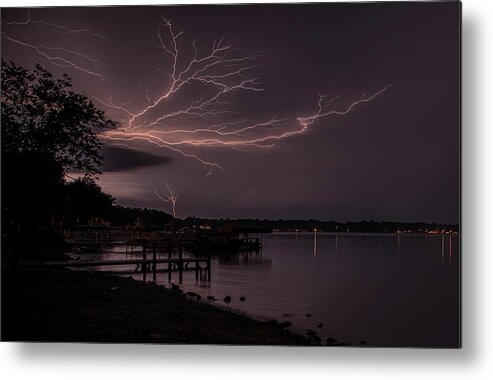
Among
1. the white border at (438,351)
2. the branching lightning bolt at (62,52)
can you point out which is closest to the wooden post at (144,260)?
the white border at (438,351)

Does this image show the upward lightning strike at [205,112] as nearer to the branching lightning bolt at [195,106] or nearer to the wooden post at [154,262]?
the branching lightning bolt at [195,106]

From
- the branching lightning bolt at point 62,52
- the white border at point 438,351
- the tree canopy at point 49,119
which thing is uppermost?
the branching lightning bolt at point 62,52

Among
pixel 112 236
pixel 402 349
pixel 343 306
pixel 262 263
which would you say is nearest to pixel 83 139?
pixel 112 236

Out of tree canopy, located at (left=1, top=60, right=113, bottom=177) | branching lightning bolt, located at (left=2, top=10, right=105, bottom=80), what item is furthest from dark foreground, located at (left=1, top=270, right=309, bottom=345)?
branching lightning bolt, located at (left=2, top=10, right=105, bottom=80)

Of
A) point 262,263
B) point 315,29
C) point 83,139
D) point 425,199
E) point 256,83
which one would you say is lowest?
point 262,263

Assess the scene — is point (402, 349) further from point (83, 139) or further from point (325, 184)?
point (83, 139)

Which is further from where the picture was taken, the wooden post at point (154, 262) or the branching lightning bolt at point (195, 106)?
the wooden post at point (154, 262)

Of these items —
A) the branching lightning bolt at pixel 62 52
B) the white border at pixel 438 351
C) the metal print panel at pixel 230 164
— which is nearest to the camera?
the white border at pixel 438 351

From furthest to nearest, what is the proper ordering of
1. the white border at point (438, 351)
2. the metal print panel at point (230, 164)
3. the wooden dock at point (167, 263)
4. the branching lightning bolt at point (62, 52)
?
the wooden dock at point (167, 263) < the branching lightning bolt at point (62, 52) < the metal print panel at point (230, 164) < the white border at point (438, 351)

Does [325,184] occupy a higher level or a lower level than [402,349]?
higher
